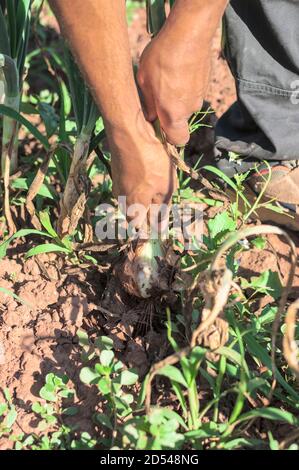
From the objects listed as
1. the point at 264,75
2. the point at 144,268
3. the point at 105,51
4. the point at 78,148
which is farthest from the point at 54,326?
the point at 264,75

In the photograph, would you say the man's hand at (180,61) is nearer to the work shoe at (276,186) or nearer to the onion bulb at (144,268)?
the onion bulb at (144,268)

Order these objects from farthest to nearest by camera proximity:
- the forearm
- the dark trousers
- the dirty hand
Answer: the dark trousers
the dirty hand
the forearm

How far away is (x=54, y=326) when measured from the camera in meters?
1.46

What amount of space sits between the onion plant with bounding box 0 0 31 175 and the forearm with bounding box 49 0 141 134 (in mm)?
362

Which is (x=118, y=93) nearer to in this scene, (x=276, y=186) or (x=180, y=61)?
(x=180, y=61)

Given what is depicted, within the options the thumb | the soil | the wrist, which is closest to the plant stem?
the soil

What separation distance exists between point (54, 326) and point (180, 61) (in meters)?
0.64

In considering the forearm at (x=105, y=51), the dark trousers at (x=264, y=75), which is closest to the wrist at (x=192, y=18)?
the forearm at (x=105, y=51)

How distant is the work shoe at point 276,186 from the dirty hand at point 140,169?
403 millimetres

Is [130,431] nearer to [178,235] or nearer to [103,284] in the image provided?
[103,284]

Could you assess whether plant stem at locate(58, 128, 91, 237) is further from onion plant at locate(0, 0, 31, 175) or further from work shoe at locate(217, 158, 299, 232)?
work shoe at locate(217, 158, 299, 232)

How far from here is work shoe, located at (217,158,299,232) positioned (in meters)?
1.76

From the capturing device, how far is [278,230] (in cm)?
107

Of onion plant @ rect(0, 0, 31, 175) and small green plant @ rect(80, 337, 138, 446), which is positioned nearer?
small green plant @ rect(80, 337, 138, 446)
